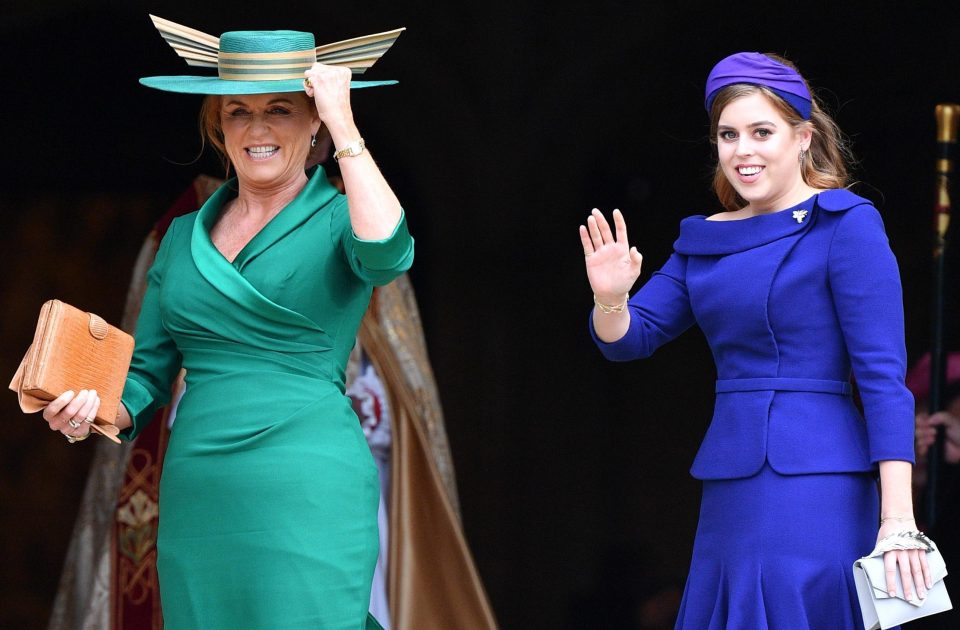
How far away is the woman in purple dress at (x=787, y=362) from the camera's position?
127 inches

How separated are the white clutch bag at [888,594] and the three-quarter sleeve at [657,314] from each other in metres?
0.68

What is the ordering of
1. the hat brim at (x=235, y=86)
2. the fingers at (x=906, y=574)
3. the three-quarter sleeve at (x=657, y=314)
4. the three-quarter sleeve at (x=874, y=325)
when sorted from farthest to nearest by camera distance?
1. the three-quarter sleeve at (x=657, y=314)
2. the hat brim at (x=235, y=86)
3. the three-quarter sleeve at (x=874, y=325)
4. the fingers at (x=906, y=574)

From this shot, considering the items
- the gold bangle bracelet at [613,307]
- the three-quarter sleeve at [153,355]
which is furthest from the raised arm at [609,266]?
the three-quarter sleeve at [153,355]

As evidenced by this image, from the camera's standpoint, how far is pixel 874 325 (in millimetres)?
3252

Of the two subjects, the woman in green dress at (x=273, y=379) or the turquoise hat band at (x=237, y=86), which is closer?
the woman in green dress at (x=273, y=379)

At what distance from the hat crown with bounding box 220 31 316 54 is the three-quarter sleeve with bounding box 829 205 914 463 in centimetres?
118

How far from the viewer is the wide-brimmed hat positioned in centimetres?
346

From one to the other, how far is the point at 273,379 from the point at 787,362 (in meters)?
1.03

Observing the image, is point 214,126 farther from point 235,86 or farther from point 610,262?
point 610,262

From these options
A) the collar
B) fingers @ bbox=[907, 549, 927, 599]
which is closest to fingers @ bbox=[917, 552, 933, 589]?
fingers @ bbox=[907, 549, 927, 599]

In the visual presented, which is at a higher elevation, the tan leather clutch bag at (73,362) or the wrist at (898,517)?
the tan leather clutch bag at (73,362)

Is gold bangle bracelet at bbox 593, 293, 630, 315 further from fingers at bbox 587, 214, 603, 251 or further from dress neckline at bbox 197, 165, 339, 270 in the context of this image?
dress neckline at bbox 197, 165, 339, 270

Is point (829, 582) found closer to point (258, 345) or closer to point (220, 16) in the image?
point (258, 345)

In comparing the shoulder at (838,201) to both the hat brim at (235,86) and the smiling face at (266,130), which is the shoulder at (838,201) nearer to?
the hat brim at (235,86)
